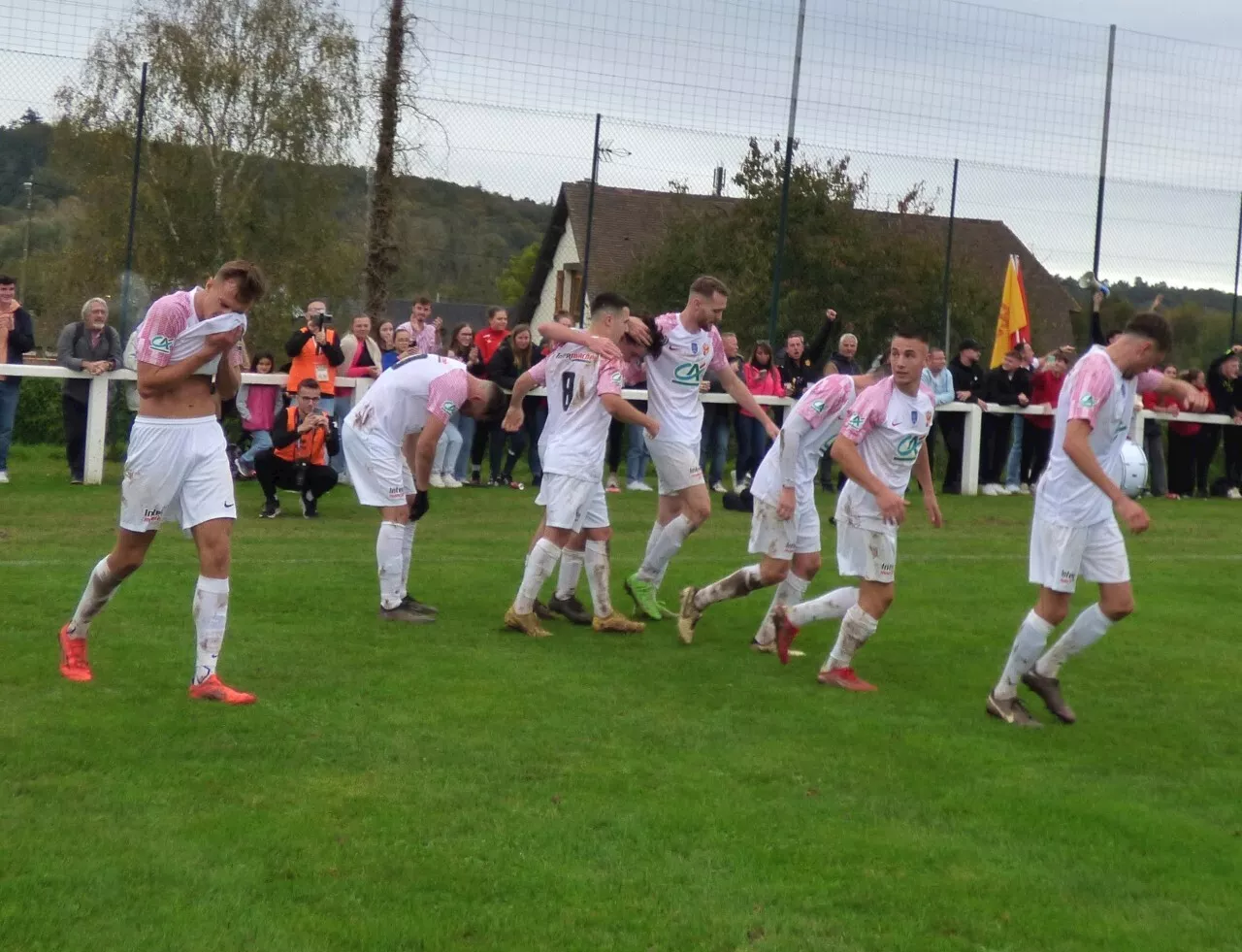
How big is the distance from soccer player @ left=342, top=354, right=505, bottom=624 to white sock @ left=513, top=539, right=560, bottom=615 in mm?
651

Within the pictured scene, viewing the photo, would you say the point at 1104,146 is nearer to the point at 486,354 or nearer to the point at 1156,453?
the point at 1156,453

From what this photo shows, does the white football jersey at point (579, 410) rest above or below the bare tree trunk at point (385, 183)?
below

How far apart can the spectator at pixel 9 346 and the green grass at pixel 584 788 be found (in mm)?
5563

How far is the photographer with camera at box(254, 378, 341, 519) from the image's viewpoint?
14312 mm

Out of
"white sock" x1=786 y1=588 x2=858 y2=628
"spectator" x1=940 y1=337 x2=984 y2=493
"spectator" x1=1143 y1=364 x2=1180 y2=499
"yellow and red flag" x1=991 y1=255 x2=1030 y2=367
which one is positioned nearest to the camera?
"white sock" x1=786 y1=588 x2=858 y2=628

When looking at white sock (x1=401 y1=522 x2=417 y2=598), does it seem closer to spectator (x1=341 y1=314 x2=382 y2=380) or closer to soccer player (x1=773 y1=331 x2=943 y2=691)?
soccer player (x1=773 y1=331 x2=943 y2=691)

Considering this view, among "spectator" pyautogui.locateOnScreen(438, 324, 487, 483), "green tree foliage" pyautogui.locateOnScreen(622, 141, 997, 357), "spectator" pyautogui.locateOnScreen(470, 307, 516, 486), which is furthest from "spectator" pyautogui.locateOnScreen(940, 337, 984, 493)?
"spectator" pyautogui.locateOnScreen(438, 324, 487, 483)

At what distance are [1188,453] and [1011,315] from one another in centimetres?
312

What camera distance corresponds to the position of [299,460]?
47.1 ft

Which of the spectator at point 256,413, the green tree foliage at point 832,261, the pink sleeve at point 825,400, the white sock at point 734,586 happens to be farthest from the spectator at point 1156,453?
the pink sleeve at point 825,400

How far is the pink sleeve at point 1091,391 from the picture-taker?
24.2ft

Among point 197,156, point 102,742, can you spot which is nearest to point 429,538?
point 102,742

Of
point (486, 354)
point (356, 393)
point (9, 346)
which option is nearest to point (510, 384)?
point (486, 354)

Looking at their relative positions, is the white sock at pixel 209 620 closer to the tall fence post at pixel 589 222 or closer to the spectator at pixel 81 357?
the spectator at pixel 81 357
